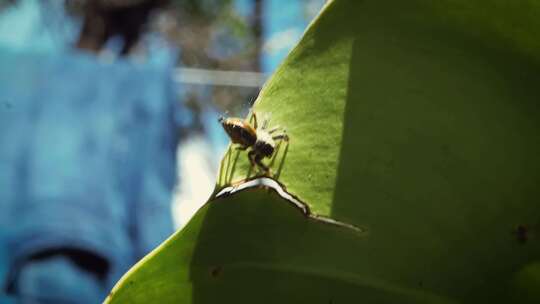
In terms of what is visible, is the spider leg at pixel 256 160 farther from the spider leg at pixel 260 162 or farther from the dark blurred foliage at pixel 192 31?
the dark blurred foliage at pixel 192 31

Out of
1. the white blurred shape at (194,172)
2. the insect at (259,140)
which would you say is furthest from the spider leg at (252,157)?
the white blurred shape at (194,172)

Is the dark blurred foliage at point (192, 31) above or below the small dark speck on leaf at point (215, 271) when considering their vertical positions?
above

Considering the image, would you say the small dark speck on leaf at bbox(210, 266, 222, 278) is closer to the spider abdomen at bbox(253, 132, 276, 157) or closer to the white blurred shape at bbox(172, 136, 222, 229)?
the spider abdomen at bbox(253, 132, 276, 157)

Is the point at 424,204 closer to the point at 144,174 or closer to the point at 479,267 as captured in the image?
the point at 479,267

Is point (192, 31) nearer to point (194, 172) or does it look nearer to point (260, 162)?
point (194, 172)

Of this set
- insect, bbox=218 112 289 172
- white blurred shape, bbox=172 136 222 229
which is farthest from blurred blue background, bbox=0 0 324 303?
insect, bbox=218 112 289 172

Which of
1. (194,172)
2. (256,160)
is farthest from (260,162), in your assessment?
(194,172)

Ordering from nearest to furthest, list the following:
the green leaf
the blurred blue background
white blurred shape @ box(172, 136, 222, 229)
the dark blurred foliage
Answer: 1. the green leaf
2. the blurred blue background
3. white blurred shape @ box(172, 136, 222, 229)
4. the dark blurred foliage

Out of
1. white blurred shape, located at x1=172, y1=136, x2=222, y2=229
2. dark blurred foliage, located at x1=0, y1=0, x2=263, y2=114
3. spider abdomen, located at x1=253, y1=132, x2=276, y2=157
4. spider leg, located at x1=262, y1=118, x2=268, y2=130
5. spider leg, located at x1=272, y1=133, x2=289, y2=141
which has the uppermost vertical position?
dark blurred foliage, located at x1=0, y1=0, x2=263, y2=114

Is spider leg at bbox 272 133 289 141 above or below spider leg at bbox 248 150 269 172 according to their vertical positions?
above
